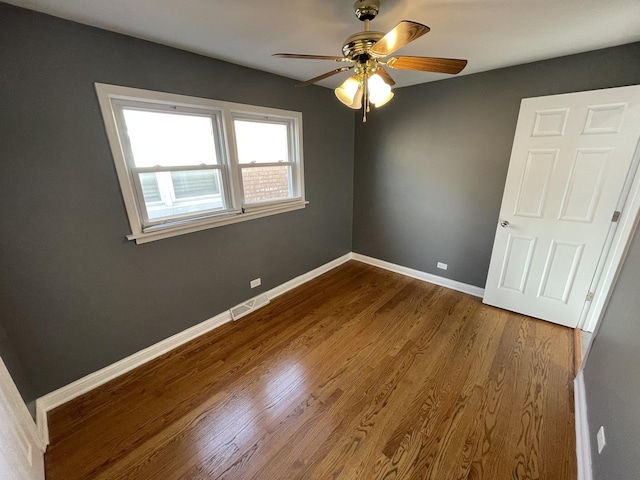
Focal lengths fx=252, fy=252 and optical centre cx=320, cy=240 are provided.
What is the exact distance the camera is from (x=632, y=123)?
1856 millimetres

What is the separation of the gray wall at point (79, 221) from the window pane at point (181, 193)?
Result: 21 centimetres

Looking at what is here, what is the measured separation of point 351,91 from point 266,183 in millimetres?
1460

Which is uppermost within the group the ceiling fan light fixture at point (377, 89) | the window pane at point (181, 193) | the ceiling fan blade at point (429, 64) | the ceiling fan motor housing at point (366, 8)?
the ceiling fan motor housing at point (366, 8)

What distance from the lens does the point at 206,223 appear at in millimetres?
2207

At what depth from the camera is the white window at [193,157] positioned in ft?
5.79

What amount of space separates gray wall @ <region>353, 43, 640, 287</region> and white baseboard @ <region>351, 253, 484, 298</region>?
0.22 feet

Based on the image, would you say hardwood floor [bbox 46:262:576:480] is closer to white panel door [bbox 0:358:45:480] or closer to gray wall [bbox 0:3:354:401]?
white panel door [bbox 0:358:45:480]

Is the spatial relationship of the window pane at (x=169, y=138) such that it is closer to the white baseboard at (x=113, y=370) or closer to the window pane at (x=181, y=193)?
the window pane at (x=181, y=193)

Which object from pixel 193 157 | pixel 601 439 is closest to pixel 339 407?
pixel 601 439

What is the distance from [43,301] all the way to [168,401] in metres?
1.01

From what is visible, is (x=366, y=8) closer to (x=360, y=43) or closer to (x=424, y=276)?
(x=360, y=43)

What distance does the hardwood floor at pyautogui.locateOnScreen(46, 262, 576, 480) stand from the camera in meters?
1.36

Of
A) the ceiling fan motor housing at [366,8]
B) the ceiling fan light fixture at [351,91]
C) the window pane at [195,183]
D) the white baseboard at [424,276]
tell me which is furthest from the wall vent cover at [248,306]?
the ceiling fan motor housing at [366,8]

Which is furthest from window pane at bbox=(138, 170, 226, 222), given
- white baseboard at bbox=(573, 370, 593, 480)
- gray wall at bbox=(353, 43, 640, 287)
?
white baseboard at bbox=(573, 370, 593, 480)
